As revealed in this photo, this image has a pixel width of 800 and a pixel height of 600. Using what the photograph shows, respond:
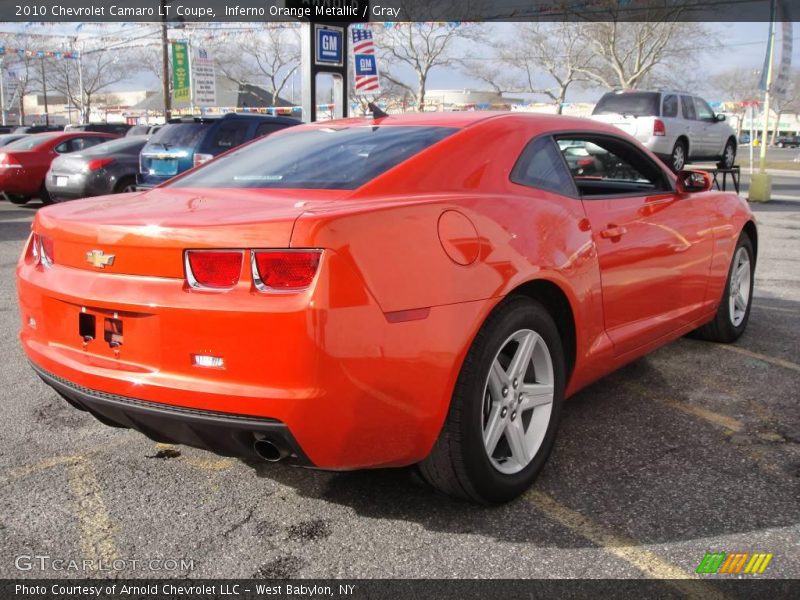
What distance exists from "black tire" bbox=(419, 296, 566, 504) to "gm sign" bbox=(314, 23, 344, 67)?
8635 millimetres

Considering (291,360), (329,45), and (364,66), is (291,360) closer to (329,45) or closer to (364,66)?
(329,45)

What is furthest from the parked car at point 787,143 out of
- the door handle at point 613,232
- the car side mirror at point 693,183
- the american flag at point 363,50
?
the door handle at point 613,232

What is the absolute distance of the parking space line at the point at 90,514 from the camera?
8.42ft

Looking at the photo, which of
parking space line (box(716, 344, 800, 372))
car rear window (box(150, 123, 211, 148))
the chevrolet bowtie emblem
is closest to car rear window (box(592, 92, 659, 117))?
car rear window (box(150, 123, 211, 148))

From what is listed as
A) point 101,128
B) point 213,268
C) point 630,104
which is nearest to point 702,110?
point 630,104

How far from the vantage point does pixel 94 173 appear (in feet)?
40.1

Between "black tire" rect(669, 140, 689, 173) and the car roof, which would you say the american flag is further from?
the car roof

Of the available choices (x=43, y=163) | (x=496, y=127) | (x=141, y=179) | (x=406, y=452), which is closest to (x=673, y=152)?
(x=141, y=179)

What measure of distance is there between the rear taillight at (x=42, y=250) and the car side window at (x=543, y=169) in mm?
1800

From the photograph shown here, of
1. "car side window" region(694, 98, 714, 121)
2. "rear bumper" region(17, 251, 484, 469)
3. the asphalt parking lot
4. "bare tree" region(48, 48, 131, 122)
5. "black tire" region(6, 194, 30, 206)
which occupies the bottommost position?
"black tire" region(6, 194, 30, 206)

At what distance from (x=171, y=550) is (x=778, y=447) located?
2627 millimetres

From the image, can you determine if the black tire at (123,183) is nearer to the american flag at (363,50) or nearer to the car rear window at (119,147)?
the car rear window at (119,147)

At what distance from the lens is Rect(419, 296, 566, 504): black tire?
2.61 meters

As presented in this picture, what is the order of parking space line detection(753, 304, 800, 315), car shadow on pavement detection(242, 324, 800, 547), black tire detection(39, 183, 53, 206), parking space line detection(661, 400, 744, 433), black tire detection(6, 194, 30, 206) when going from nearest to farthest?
car shadow on pavement detection(242, 324, 800, 547) < parking space line detection(661, 400, 744, 433) < parking space line detection(753, 304, 800, 315) < black tire detection(39, 183, 53, 206) < black tire detection(6, 194, 30, 206)
